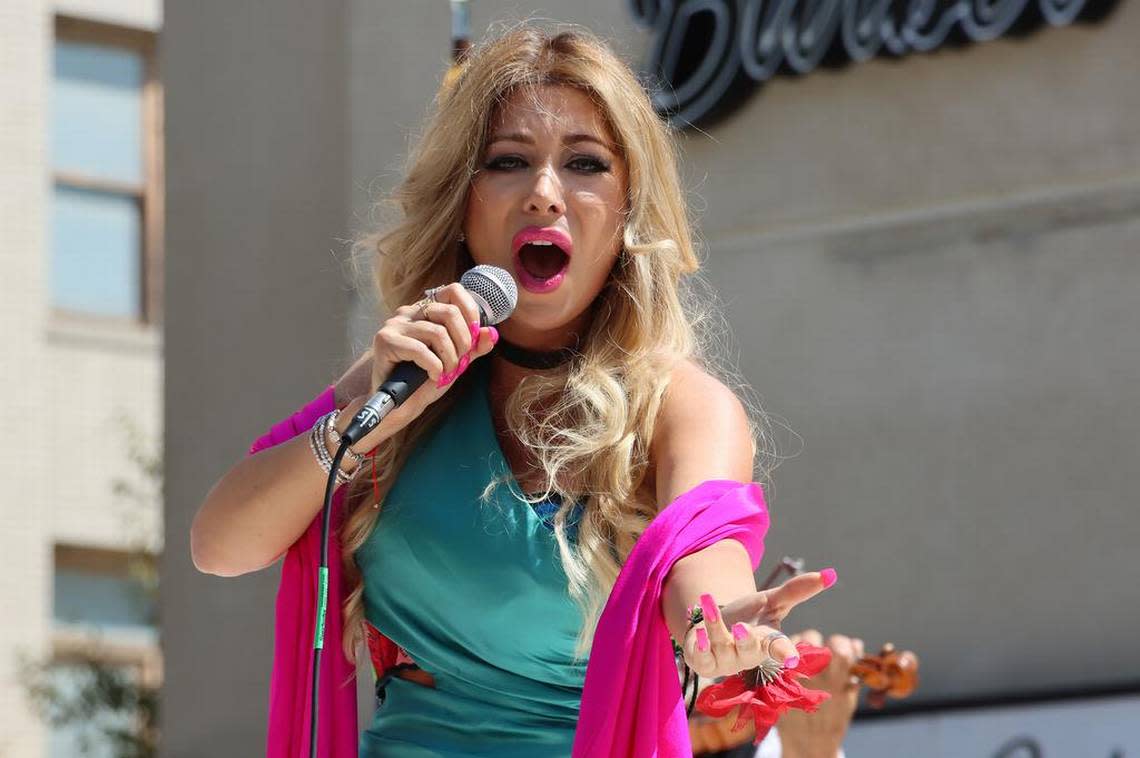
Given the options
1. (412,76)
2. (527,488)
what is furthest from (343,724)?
(412,76)

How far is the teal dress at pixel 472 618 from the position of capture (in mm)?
2678

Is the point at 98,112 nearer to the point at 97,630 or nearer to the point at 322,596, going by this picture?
the point at 97,630

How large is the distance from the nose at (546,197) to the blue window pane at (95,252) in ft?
41.7

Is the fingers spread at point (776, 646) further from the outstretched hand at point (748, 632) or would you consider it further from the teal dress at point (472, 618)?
Answer: the teal dress at point (472, 618)

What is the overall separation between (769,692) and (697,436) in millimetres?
514

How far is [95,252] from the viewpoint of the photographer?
15.2m

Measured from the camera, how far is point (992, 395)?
20.5 ft

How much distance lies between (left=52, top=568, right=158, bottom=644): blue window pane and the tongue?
39.3ft

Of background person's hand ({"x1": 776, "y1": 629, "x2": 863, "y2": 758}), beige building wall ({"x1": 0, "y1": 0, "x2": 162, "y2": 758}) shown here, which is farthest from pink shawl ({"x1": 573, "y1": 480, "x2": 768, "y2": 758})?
beige building wall ({"x1": 0, "y1": 0, "x2": 162, "y2": 758})

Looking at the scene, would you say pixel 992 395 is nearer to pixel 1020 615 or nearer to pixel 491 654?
pixel 1020 615

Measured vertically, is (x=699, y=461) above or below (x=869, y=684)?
above

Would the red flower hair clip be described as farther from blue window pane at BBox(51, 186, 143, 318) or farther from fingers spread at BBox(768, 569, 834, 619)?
blue window pane at BBox(51, 186, 143, 318)

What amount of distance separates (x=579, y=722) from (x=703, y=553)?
0.25 m

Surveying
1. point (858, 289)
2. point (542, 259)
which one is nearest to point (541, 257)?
point (542, 259)
